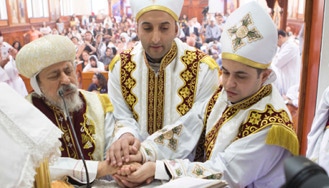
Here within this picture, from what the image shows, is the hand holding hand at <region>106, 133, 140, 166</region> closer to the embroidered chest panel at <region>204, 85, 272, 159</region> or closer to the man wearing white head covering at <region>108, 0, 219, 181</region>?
the man wearing white head covering at <region>108, 0, 219, 181</region>

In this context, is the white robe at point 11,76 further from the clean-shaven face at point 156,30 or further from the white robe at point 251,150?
the white robe at point 251,150

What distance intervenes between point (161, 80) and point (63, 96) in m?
0.80

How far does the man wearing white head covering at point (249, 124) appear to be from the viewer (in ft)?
5.62

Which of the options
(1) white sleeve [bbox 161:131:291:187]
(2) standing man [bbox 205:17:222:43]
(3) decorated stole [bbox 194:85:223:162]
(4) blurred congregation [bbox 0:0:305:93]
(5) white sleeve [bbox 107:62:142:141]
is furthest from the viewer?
(2) standing man [bbox 205:17:222:43]

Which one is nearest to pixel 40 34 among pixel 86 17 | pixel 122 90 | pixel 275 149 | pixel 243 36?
Result: pixel 86 17

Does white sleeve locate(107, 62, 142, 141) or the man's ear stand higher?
the man's ear

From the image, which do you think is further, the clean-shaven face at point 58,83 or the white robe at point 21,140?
the clean-shaven face at point 58,83

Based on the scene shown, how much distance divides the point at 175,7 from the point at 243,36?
0.68 meters

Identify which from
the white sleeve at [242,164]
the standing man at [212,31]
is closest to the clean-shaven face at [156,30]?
the white sleeve at [242,164]

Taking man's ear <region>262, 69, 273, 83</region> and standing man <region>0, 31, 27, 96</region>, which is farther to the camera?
standing man <region>0, 31, 27, 96</region>

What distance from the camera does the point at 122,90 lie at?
8.18ft

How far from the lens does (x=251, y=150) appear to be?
5.70 feet

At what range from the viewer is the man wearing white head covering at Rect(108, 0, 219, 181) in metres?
2.24

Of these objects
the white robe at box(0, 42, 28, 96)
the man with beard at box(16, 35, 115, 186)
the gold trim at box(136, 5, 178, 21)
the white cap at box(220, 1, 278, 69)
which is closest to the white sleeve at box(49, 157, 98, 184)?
the man with beard at box(16, 35, 115, 186)
